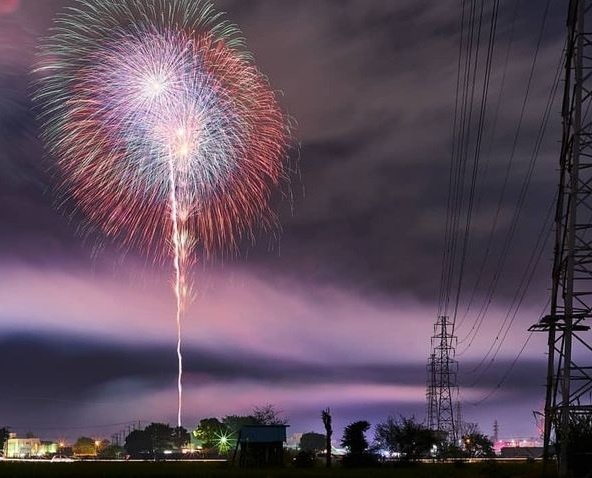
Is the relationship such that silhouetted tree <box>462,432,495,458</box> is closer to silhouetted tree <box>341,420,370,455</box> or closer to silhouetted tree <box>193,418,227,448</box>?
silhouetted tree <box>341,420,370,455</box>

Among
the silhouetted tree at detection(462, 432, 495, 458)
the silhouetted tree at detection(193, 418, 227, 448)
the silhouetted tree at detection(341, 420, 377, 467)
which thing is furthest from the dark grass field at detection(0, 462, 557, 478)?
the silhouetted tree at detection(193, 418, 227, 448)

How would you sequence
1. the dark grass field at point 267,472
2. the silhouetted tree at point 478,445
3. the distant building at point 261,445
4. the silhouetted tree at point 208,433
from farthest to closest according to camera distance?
the silhouetted tree at point 208,433, the silhouetted tree at point 478,445, the distant building at point 261,445, the dark grass field at point 267,472

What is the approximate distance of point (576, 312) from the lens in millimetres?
32125

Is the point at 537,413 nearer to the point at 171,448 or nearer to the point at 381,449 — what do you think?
the point at 381,449

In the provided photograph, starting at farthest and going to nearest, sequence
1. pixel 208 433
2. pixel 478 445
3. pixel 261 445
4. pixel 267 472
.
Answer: pixel 208 433 → pixel 478 445 → pixel 261 445 → pixel 267 472

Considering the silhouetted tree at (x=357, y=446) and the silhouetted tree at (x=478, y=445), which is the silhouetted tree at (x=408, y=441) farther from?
the silhouetted tree at (x=478, y=445)

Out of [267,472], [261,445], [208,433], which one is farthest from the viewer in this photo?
[208,433]

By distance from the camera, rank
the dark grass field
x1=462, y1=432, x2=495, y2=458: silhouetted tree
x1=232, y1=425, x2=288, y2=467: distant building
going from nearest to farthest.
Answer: the dark grass field, x1=232, y1=425, x2=288, y2=467: distant building, x1=462, y1=432, x2=495, y2=458: silhouetted tree

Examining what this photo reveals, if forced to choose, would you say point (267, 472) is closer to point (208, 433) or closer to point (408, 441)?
point (408, 441)

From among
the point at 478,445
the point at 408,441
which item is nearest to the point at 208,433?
the point at 478,445

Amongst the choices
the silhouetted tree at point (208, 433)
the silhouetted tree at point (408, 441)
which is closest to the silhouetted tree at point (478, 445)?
the silhouetted tree at point (408, 441)

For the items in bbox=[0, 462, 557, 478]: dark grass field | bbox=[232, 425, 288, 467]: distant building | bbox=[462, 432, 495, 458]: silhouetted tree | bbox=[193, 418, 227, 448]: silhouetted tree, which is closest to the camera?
bbox=[0, 462, 557, 478]: dark grass field

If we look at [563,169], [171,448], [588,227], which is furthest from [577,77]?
[171,448]

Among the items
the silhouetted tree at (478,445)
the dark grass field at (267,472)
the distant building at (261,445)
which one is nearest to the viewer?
the dark grass field at (267,472)
